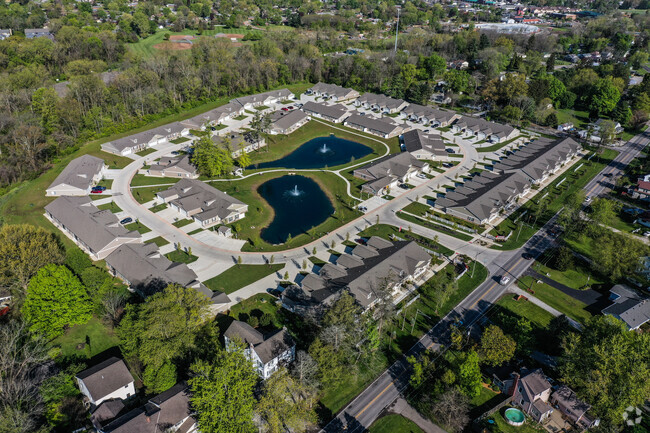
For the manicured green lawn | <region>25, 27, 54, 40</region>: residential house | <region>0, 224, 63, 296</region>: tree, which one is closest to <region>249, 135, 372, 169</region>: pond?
<region>0, 224, 63, 296</region>: tree

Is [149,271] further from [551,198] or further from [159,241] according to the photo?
[551,198]

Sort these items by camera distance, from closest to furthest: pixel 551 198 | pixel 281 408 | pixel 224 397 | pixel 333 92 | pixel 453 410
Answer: pixel 224 397 < pixel 281 408 < pixel 453 410 < pixel 551 198 < pixel 333 92

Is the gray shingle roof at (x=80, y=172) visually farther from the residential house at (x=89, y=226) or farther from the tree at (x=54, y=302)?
the tree at (x=54, y=302)

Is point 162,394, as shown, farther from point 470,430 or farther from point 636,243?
point 636,243

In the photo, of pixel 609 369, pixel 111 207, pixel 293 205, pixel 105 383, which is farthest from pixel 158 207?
pixel 609 369

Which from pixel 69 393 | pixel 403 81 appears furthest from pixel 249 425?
pixel 403 81

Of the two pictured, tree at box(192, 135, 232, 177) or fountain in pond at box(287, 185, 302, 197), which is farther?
tree at box(192, 135, 232, 177)

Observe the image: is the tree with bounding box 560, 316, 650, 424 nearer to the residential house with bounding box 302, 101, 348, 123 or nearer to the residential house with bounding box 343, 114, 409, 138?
the residential house with bounding box 343, 114, 409, 138
